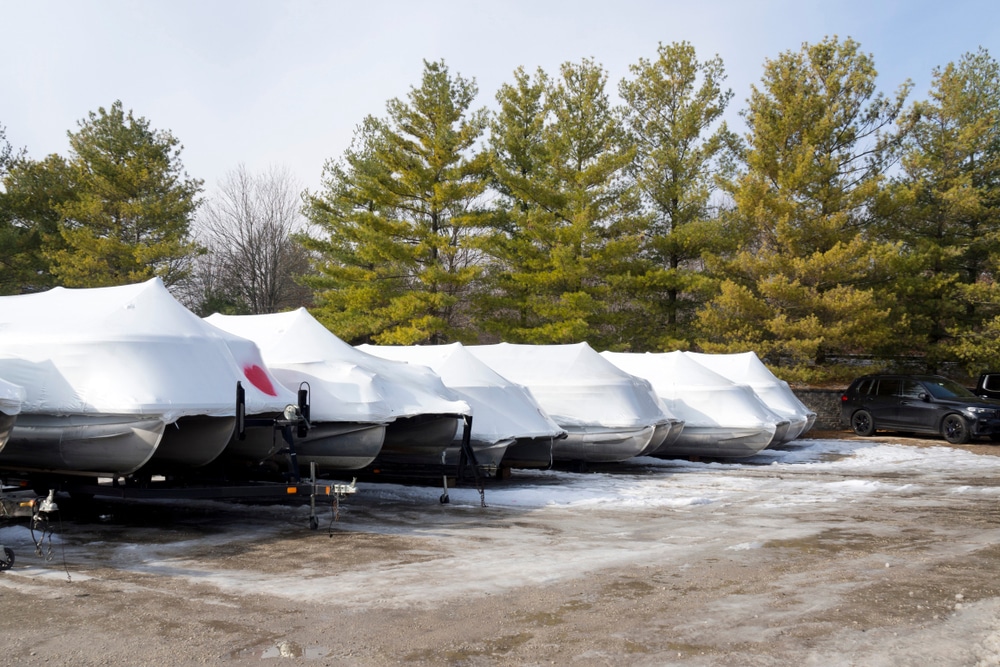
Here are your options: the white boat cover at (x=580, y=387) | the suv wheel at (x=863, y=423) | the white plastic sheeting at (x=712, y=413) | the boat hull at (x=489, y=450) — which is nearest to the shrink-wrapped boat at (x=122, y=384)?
the boat hull at (x=489, y=450)

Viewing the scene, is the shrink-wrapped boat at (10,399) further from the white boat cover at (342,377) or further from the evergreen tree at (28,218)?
the evergreen tree at (28,218)

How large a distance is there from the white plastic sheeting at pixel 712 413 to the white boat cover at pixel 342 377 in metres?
6.59

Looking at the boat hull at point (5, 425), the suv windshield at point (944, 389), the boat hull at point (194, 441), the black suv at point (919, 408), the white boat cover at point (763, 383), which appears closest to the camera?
the boat hull at point (5, 425)

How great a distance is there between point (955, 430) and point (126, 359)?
20.2 meters

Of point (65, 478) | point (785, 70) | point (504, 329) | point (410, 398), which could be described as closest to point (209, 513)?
point (65, 478)

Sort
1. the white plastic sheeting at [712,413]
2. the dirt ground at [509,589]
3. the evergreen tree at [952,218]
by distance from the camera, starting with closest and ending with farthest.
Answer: the dirt ground at [509,589] → the white plastic sheeting at [712,413] → the evergreen tree at [952,218]

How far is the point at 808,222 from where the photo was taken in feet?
94.8

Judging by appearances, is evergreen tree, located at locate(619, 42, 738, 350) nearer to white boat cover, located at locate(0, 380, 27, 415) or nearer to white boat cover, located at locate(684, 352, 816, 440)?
white boat cover, located at locate(684, 352, 816, 440)

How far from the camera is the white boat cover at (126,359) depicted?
30.0 ft

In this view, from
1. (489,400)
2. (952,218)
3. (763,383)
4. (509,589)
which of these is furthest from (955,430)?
(509,589)

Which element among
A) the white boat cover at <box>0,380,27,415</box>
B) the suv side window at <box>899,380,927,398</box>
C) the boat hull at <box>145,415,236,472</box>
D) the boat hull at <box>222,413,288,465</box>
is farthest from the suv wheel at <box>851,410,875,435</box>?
the white boat cover at <box>0,380,27,415</box>

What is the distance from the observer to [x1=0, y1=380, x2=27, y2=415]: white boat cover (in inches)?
301

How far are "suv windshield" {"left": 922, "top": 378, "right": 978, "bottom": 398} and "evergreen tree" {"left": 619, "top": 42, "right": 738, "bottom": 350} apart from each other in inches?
336

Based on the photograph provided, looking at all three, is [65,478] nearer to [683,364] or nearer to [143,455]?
[143,455]
